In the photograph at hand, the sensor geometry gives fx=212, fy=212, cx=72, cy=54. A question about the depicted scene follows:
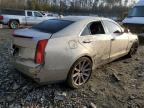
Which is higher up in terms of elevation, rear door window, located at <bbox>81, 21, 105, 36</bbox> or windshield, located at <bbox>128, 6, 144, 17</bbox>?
windshield, located at <bbox>128, 6, 144, 17</bbox>

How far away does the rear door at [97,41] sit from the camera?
191 inches

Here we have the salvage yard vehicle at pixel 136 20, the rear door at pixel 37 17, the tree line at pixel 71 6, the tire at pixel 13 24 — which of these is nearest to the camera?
the salvage yard vehicle at pixel 136 20

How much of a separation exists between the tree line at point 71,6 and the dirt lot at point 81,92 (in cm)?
2951

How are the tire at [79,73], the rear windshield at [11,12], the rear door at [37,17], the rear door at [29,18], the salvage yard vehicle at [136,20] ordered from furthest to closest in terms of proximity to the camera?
the rear door at [37,17], the rear door at [29,18], the rear windshield at [11,12], the salvage yard vehicle at [136,20], the tire at [79,73]

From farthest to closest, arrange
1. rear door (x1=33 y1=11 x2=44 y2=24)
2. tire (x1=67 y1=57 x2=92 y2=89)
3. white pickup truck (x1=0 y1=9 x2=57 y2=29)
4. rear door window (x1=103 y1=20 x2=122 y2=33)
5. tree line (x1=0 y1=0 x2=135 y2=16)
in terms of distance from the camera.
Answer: tree line (x1=0 y1=0 x2=135 y2=16) → rear door (x1=33 y1=11 x2=44 y2=24) → white pickup truck (x1=0 y1=9 x2=57 y2=29) → rear door window (x1=103 y1=20 x2=122 y2=33) → tire (x1=67 y1=57 x2=92 y2=89)

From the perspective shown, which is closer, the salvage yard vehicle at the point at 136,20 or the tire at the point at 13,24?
the salvage yard vehicle at the point at 136,20

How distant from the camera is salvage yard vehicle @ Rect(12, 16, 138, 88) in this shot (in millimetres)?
4109

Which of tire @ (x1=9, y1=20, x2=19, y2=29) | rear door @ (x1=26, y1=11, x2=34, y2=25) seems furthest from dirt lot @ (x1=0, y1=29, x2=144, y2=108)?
rear door @ (x1=26, y1=11, x2=34, y2=25)

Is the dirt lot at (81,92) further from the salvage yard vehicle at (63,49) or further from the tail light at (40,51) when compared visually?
the tail light at (40,51)

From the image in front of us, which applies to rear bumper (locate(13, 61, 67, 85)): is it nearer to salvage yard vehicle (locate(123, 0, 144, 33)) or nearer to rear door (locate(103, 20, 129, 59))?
rear door (locate(103, 20, 129, 59))

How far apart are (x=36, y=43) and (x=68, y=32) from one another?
2.63ft

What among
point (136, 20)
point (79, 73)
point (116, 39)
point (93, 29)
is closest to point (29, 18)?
point (136, 20)

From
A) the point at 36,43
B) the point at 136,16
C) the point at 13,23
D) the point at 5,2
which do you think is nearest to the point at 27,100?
the point at 36,43

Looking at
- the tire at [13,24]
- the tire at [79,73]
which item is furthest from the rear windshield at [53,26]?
the tire at [13,24]
